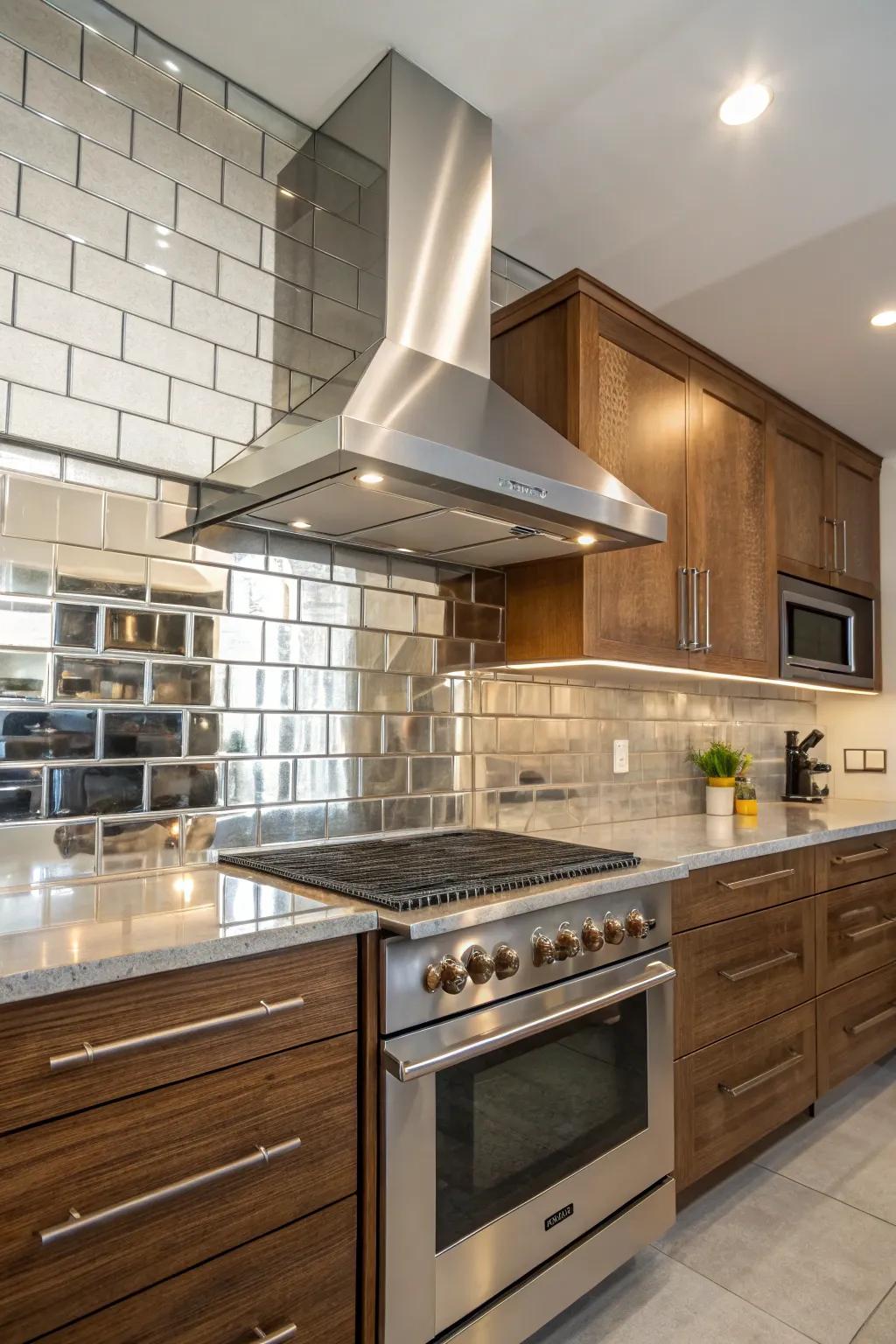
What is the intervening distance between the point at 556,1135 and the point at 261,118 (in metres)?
2.30

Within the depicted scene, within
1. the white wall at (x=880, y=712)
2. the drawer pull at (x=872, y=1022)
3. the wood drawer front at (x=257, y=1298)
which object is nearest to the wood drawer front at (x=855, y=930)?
the drawer pull at (x=872, y=1022)

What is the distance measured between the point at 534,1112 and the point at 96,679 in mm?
1187

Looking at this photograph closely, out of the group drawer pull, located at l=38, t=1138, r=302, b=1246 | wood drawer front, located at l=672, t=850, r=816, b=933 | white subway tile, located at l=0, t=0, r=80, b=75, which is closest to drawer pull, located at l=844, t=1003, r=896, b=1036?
wood drawer front, located at l=672, t=850, r=816, b=933

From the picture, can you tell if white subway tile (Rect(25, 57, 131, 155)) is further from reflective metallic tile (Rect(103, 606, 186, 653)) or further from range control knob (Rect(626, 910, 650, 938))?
range control knob (Rect(626, 910, 650, 938))

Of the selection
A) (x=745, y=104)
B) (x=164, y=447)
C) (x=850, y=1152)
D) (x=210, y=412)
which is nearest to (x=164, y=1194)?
(x=164, y=447)

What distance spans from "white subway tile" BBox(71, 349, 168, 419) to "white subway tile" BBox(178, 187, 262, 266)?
1.16ft

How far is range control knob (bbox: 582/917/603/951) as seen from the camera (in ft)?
5.26

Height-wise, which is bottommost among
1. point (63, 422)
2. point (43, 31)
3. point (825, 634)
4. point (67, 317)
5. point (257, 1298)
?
point (257, 1298)

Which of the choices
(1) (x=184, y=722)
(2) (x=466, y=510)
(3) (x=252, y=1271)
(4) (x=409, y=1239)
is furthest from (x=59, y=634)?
(4) (x=409, y=1239)

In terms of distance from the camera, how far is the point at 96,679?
1589mm

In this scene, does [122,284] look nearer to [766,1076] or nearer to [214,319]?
[214,319]

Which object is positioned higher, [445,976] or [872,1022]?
[445,976]

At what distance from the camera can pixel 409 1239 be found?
132cm

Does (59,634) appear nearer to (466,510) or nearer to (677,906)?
(466,510)
